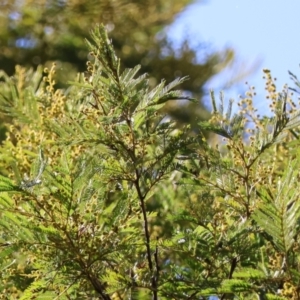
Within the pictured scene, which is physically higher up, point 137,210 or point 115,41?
point 115,41

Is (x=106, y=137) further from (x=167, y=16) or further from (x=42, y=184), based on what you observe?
(x=167, y=16)

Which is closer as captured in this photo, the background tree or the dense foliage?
the dense foliage

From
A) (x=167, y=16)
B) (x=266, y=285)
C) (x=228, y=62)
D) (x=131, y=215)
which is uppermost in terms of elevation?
(x=167, y=16)

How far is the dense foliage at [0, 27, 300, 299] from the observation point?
2.42ft

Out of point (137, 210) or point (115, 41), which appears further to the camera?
point (115, 41)

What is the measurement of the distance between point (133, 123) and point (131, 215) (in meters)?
0.12

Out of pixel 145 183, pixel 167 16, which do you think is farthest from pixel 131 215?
pixel 167 16

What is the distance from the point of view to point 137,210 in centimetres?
85

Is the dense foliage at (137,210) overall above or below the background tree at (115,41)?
below

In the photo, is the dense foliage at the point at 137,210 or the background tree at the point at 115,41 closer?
the dense foliage at the point at 137,210

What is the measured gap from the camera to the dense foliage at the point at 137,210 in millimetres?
738

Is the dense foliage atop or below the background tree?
below

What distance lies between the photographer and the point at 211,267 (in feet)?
2.66

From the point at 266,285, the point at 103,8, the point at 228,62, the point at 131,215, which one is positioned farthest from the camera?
the point at 228,62
